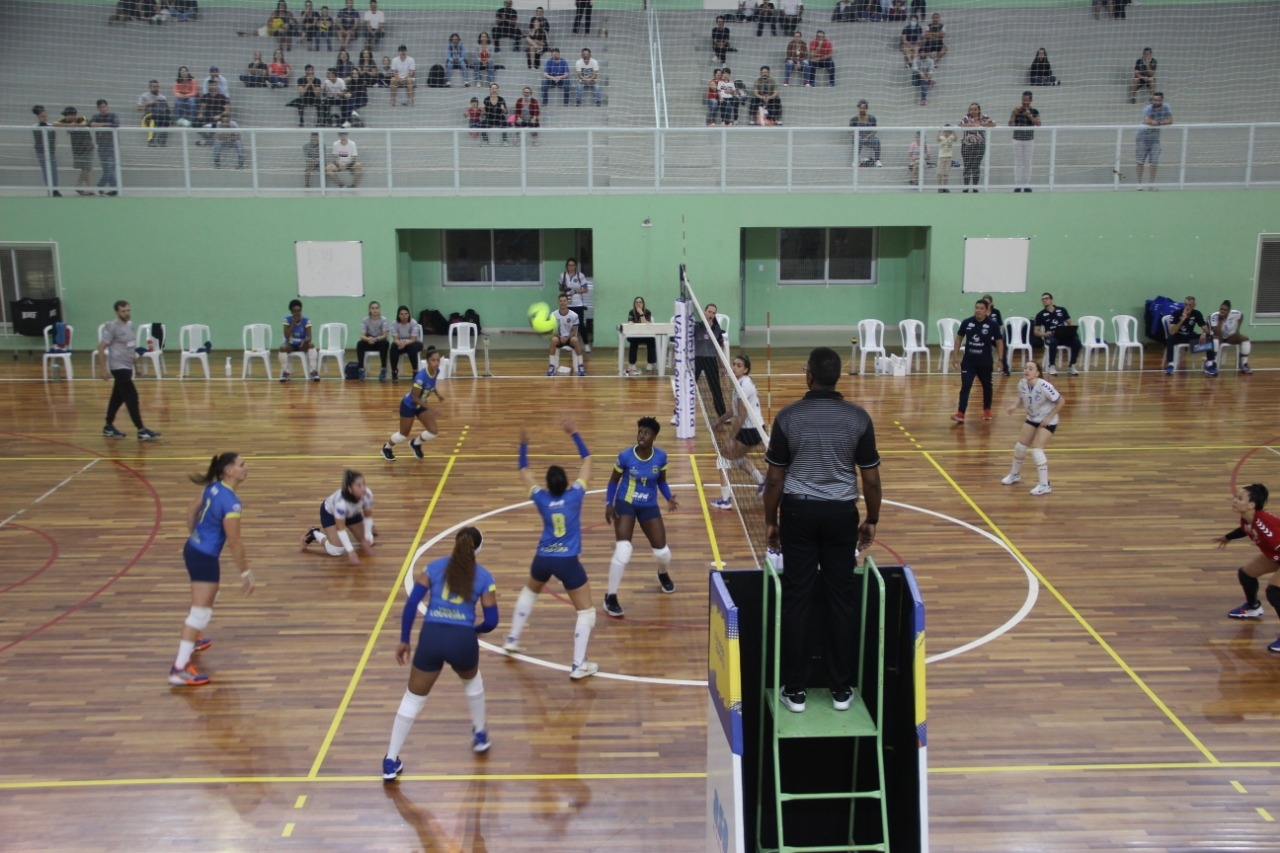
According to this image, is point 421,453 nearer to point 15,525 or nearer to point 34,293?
point 15,525

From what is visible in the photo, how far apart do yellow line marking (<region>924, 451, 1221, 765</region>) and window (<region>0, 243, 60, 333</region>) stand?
834 inches

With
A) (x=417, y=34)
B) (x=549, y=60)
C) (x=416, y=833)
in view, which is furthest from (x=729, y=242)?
(x=416, y=833)

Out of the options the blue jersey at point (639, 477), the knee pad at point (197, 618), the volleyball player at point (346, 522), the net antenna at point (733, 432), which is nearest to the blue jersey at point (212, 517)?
the knee pad at point (197, 618)

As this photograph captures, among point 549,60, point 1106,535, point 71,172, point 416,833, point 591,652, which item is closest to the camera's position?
point 416,833

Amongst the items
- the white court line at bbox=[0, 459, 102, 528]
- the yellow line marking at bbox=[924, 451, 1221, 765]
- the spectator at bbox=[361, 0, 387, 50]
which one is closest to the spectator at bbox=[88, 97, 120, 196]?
the spectator at bbox=[361, 0, 387, 50]

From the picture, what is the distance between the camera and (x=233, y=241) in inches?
1057

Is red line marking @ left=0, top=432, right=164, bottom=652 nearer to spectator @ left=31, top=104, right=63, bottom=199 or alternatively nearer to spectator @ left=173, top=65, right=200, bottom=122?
spectator @ left=31, top=104, right=63, bottom=199

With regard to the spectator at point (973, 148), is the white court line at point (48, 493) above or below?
below

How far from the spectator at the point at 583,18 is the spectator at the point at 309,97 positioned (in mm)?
6828

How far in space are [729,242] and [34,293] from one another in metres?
16.0

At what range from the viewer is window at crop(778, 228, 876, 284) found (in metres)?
29.7

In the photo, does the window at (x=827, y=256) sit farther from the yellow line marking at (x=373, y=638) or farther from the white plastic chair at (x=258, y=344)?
the yellow line marking at (x=373, y=638)

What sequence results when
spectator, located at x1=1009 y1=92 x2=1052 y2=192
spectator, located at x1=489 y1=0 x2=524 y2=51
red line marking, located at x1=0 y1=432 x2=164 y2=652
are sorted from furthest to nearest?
spectator, located at x1=489 y1=0 x2=524 y2=51
spectator, located at x1=1009 y1=92 x2=1052 y2=192
red line marking, located at x1=0 y1=432 x2=164 y2=652

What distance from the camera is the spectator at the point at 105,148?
26.5m
